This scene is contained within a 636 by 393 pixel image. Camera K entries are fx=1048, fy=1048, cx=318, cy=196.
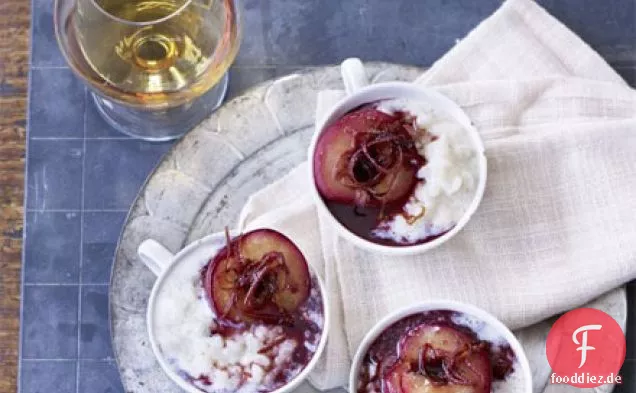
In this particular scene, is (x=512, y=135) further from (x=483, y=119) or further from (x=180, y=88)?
(x=180, y=88)

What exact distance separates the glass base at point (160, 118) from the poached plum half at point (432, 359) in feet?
1.01

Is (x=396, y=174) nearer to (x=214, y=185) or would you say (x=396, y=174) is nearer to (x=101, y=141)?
(x=214, y=185)

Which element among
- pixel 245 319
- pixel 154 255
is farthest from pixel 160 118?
pixel 245 319

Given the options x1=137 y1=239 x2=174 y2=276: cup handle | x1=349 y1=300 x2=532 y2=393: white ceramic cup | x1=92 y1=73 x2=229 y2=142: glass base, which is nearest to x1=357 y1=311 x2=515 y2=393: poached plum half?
x1=349 y1=300 x2=532 y2=393: white ceramic cup

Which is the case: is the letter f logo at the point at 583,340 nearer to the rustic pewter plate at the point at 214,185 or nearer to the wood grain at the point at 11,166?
the rustic pewter plate at the point at 214,185

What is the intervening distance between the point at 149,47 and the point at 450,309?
0.38m

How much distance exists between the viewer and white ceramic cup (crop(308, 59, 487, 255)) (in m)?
0.86

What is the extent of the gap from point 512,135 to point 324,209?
192mm

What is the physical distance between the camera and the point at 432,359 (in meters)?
0.83

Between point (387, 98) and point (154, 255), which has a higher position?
point (387, 98)

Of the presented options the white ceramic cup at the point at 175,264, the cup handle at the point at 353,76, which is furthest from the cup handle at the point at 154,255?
the cup handle at the point at 353,76

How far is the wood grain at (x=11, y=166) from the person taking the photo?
1.02 metres

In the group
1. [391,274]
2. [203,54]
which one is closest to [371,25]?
[203,54]

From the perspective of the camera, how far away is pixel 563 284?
0.90 meters
